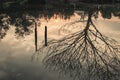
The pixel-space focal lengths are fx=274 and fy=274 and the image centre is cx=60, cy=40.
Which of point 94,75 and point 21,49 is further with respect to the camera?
point 21,49

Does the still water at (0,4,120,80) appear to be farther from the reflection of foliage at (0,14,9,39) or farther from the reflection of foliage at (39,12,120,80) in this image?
the reflection of foliage at (39,12,120,80)

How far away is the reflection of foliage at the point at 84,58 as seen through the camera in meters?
15.2

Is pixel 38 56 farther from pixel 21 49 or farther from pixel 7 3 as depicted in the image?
pixel 7 3

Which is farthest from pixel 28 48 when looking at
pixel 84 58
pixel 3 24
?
pixel 3 24

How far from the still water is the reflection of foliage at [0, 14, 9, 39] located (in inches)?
15.2

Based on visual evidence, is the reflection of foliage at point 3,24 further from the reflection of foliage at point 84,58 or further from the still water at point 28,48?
the reflection of foliage at point 84,58

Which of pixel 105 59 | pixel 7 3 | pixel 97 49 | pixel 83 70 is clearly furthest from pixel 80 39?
pixel 7 3

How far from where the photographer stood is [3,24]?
2866 centimetres

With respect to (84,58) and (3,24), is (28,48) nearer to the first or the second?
(84,58)

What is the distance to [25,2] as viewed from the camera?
1709 inches

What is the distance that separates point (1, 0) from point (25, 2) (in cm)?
436

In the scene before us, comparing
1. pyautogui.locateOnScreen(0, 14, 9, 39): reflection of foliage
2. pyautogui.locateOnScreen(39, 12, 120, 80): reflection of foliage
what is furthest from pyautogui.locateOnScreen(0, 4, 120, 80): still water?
pyautogui.locateOnScreen(39, 12, 120, 80): reflection of foliage

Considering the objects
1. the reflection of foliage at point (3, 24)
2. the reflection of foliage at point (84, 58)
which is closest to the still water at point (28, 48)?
the reflection of foliage at point (3, 24)

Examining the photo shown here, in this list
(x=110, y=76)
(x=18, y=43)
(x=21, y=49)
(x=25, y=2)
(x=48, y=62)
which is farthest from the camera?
(x=25, y=2)
